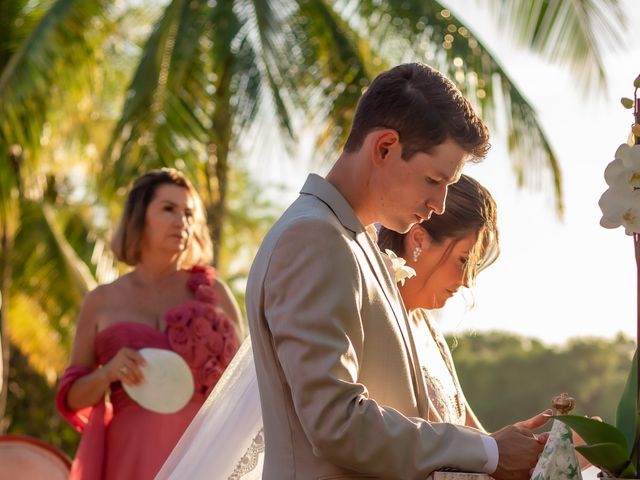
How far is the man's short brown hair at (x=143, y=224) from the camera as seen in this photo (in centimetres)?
501

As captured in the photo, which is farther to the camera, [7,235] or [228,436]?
[7,235]

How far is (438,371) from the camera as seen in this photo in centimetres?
332

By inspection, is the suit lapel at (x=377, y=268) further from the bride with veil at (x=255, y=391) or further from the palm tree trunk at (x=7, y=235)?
the palm tree trunk at (x=7, y=235)

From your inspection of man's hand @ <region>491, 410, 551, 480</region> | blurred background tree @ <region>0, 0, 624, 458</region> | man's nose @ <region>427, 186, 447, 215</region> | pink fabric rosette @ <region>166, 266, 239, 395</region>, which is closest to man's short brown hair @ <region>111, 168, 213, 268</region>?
pink fabric rosette @ <region>166, 266, 239, 395</region>

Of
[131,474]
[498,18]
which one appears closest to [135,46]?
[498,18]

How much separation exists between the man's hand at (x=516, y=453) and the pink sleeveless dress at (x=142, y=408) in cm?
250

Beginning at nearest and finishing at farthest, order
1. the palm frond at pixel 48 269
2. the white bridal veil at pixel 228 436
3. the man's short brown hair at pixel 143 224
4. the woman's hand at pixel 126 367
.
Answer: the white bridal veil at pixel 228 436 < the woman's hand at pixel 126 367 < the man's short brown hair at pixel 143 224 < the palm frond at pixel 48 269

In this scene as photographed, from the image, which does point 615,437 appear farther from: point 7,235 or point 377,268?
point 7,235

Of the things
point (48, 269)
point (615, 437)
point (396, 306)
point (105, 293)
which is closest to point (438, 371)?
point (396, 306)

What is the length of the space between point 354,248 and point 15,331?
1440 cm

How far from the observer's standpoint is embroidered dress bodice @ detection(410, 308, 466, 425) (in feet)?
10.4

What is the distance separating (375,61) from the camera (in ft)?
40.2

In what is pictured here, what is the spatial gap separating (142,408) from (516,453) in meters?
2.62

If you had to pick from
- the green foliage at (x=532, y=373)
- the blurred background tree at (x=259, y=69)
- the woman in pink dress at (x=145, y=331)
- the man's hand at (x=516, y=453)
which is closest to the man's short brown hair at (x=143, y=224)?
the woman in pink dress at (x=145, y=331)
